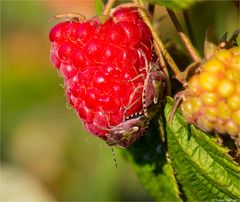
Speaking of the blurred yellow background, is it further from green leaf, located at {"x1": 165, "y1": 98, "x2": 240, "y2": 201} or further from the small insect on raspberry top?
the small insect on raspberry top

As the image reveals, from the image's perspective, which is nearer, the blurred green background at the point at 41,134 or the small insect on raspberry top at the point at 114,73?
the small insect on raspberry top at the point at 114,73

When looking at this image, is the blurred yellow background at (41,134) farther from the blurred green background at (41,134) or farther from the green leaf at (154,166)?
the green leaf at (154,166)

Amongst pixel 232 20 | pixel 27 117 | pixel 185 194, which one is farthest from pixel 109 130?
pixel 27 117

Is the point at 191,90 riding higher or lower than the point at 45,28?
higher

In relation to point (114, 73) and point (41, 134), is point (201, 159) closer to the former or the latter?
point (114, 73)

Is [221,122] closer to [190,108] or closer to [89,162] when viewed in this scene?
[190,108]

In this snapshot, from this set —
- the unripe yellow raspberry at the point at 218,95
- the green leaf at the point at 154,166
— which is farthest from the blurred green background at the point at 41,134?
the unripe yellow raspberry at the point at 218,95

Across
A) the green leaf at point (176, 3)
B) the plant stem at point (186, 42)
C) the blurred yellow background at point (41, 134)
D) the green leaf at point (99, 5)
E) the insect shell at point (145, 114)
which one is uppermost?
the green leaf at point (176, 3)
